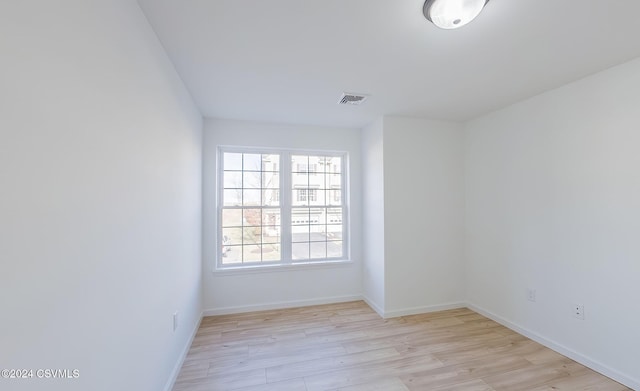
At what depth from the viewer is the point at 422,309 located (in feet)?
10.6

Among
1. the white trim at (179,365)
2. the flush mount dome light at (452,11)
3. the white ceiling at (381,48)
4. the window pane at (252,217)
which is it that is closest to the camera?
the flush mount dome light at (452,11)

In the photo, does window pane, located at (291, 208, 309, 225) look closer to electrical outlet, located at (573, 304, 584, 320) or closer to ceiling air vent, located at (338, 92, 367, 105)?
ceiling air vent, located at (338, 92, 367, 105)

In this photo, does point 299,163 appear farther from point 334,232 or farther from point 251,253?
point 251,253

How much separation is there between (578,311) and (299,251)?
9.54 feet

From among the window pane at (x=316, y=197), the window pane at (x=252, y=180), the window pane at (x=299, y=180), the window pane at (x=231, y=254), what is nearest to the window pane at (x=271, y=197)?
the window pane at (x=252, y=180)

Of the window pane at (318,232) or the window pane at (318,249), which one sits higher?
the window pane at (318,232)

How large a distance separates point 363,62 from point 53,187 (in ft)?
6.32

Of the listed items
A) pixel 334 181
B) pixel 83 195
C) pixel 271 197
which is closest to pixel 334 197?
pixel 334 181

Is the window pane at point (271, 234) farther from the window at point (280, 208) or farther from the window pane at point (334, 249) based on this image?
the window pane at point (334, 249)

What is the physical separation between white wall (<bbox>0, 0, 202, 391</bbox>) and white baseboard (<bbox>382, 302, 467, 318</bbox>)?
93.2 inches

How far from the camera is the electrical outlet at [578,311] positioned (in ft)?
7.27

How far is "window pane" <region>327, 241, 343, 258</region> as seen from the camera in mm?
3688

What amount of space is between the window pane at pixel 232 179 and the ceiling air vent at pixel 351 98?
1674 mm

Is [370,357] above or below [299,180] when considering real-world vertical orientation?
below
